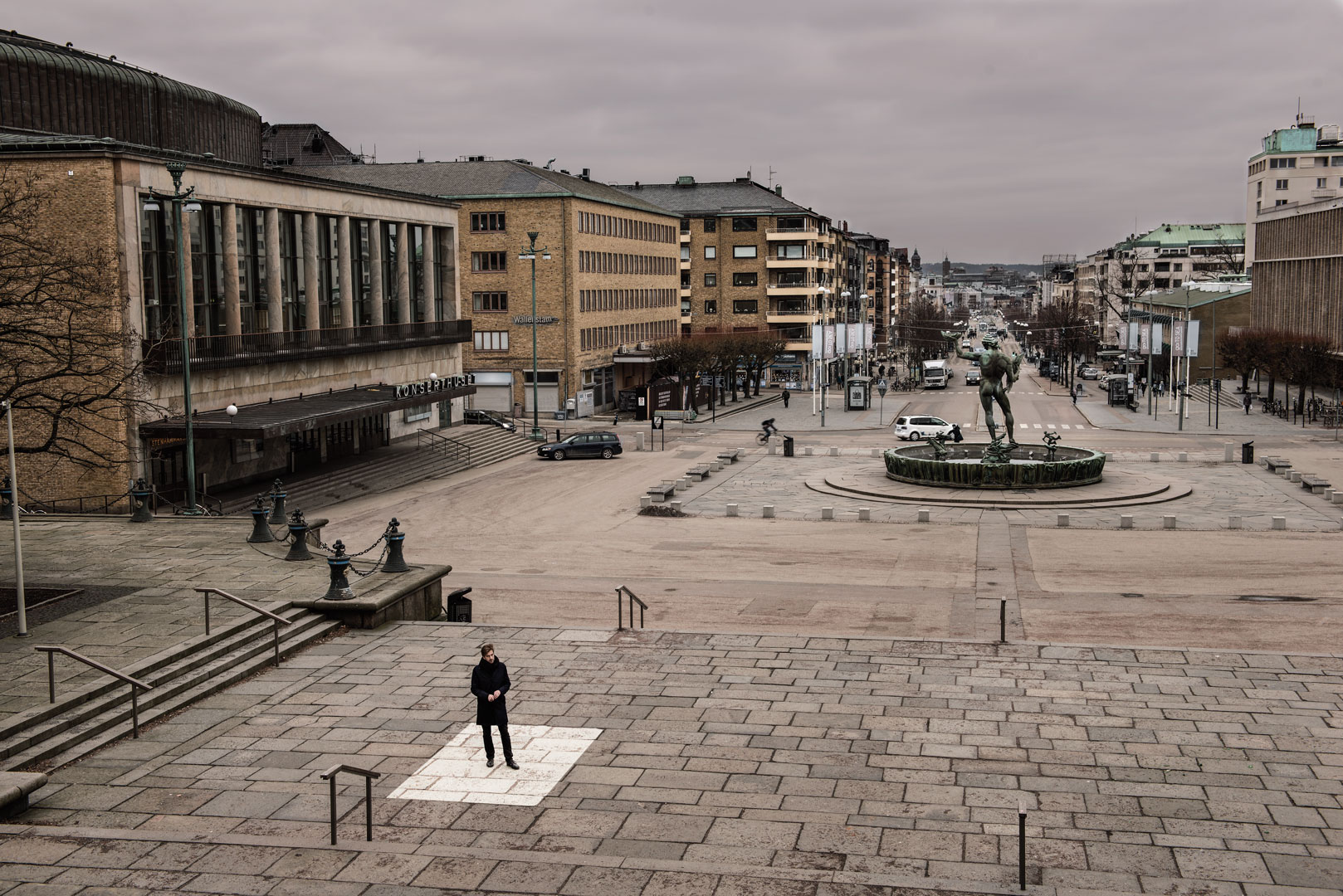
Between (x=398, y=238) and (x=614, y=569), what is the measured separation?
34.0m

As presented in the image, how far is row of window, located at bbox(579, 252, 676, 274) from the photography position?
86.4 meters

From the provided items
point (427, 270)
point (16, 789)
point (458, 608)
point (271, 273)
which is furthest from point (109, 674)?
point (427, 270)

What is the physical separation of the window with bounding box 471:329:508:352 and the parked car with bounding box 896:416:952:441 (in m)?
28.5

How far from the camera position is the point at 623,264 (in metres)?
95.4

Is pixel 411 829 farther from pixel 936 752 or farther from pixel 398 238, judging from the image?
pixel 398 238

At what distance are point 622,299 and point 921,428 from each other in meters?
34.8

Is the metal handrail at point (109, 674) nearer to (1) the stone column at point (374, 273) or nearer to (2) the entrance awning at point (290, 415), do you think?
(2) the entrance awning at point (290, 415)

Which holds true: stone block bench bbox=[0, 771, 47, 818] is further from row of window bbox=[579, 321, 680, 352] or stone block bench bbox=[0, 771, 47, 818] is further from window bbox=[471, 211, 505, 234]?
window bbox=[471, 211, 505, 234]

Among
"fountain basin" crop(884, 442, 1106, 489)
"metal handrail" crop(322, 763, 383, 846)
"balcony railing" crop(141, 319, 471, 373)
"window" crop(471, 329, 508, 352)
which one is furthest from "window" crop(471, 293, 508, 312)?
"metal handrail" crop(322, 763, 383, 846)

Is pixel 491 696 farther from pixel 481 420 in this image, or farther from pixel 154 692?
pixel 481 420

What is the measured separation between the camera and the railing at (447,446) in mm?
57281

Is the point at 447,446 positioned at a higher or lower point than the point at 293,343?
lower

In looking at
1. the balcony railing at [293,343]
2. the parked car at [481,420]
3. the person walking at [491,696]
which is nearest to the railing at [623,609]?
the person walking at [491,696]

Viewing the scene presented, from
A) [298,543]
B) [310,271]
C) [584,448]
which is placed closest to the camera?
[298,543]
